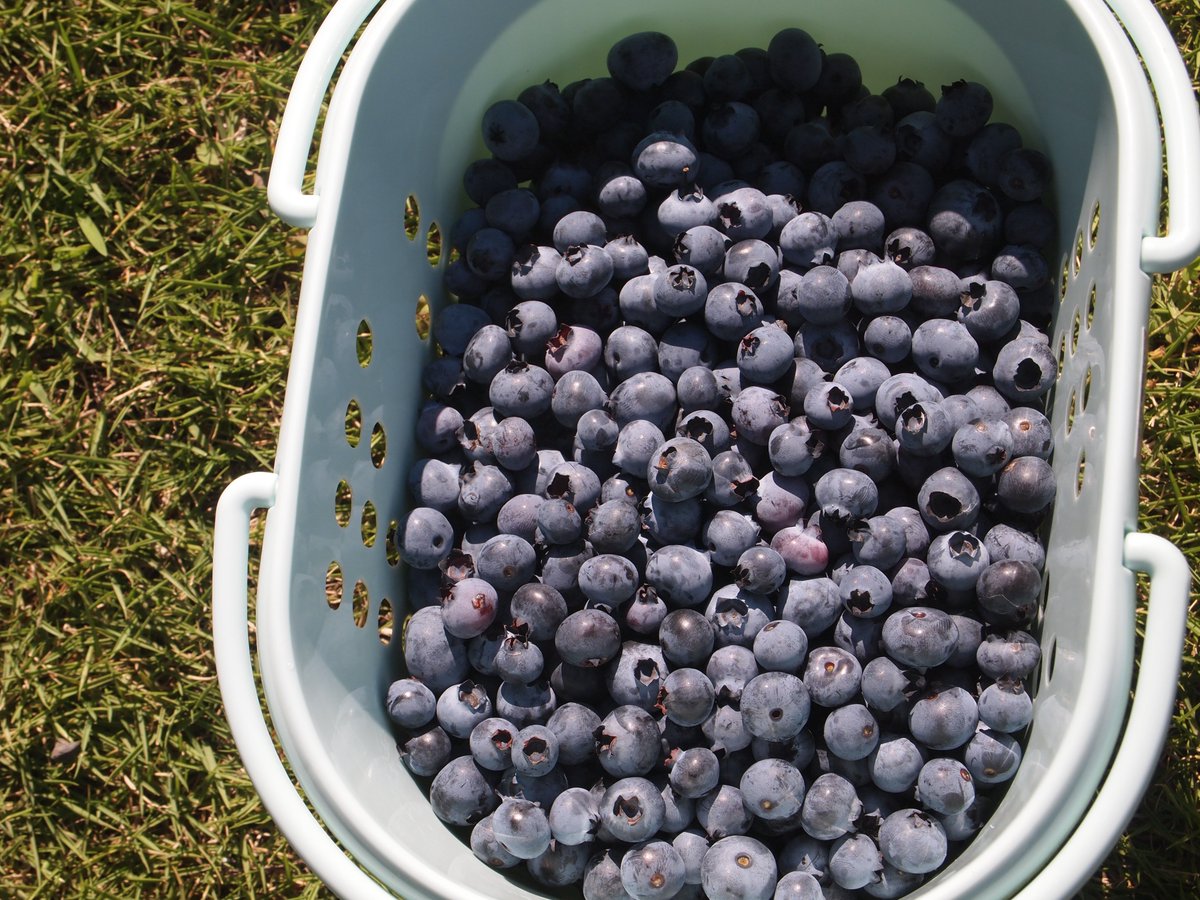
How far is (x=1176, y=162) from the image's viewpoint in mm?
1469

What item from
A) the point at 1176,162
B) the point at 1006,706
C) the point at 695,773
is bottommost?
the point at 695,773

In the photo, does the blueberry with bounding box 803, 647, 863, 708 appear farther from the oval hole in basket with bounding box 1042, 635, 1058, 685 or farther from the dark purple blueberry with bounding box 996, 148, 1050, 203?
the dark purple blueberry with bounding box 996, 148, 1050, 203

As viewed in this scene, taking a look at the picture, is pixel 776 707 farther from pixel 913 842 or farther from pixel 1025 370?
pixel 1025 370

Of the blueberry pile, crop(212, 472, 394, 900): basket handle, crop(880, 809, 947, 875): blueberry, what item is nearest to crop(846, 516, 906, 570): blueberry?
the blueberry pile

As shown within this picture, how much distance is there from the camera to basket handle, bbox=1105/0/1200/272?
4.72 feet

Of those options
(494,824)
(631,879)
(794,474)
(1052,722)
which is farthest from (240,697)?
(1052,722)

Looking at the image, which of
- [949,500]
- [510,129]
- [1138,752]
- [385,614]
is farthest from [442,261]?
[1138,752]

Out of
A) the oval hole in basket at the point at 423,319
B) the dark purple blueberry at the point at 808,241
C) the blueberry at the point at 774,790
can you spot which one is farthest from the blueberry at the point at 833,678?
the oval hole in basket at the point at 423,319

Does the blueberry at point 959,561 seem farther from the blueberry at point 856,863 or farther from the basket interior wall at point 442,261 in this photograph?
the blueberry at point 856,863

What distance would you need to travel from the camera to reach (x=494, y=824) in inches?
64.2

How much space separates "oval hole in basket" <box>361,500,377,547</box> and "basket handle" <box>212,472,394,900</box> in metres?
0.29

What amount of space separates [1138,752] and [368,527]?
1.38m

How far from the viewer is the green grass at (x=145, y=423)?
2.35 meters

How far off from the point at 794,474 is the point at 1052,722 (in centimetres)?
52
